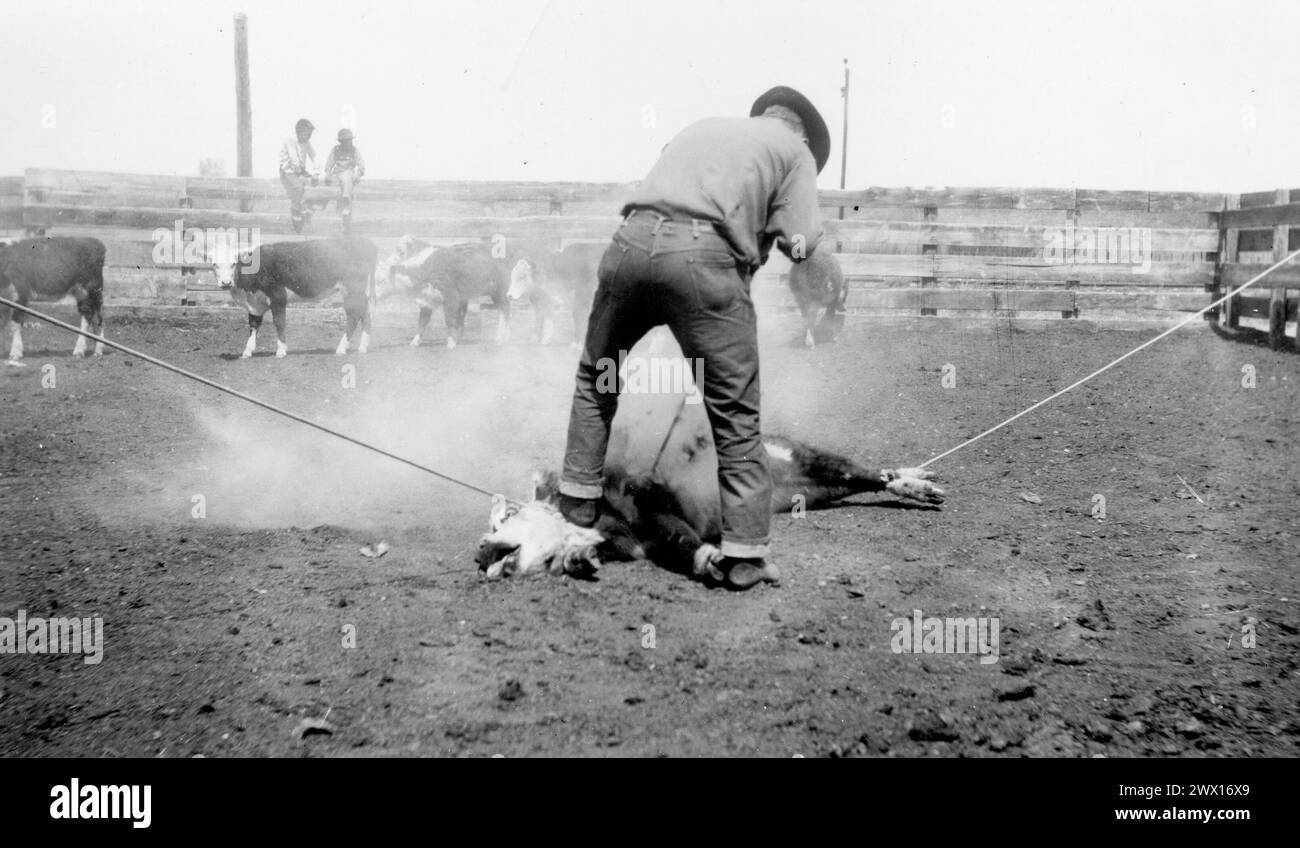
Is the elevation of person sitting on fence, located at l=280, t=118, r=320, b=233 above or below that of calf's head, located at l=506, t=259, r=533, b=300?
above

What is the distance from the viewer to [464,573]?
12.9ft

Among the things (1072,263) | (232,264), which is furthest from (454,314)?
(1072,263)

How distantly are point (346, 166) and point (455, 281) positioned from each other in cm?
344

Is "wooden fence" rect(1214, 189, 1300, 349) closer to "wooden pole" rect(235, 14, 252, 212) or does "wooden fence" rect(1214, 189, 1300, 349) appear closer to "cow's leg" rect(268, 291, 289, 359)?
"cow's leg" rect(268, 291, 289, 359)

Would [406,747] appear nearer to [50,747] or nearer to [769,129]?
[50,747]

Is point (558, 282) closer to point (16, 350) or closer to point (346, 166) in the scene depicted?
point (346, 166)

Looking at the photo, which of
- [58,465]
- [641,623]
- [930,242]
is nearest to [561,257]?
[930,242]

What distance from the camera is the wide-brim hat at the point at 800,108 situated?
401 cm

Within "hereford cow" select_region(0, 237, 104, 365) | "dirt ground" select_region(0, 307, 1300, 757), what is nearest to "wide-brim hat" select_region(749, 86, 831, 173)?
"dirt ground" select_region(0, 307, 1300, 757)

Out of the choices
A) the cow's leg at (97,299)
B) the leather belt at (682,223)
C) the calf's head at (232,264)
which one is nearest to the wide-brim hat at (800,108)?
the leather belt at (682,223)

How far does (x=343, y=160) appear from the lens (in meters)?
14.1

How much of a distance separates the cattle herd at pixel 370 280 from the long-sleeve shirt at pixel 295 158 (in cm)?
270

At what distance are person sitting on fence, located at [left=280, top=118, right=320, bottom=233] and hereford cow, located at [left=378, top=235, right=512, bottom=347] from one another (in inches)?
107

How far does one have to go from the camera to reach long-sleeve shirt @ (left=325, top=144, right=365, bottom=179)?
46.2 ft
